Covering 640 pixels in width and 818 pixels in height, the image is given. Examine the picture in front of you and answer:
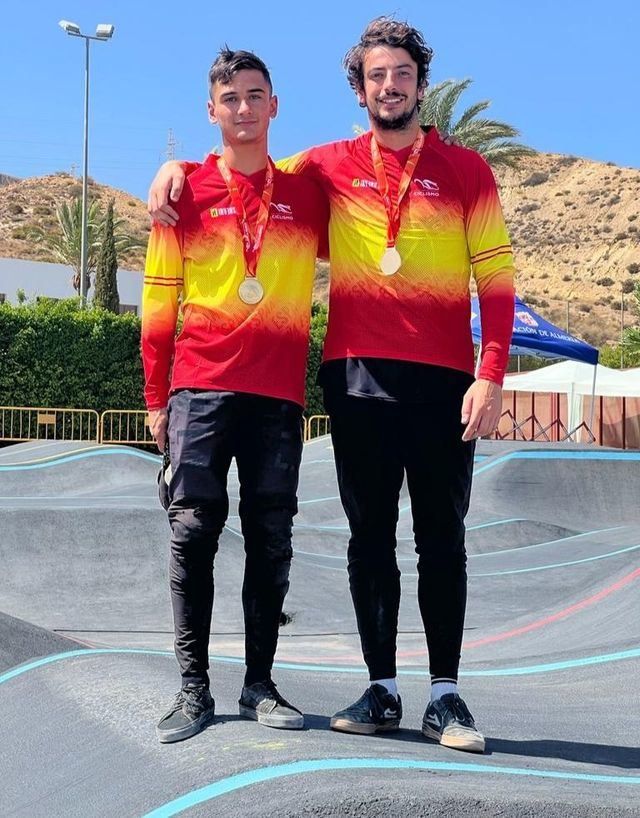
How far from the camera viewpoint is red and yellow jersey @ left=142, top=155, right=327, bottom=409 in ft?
10.4

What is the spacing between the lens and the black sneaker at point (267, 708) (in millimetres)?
3068

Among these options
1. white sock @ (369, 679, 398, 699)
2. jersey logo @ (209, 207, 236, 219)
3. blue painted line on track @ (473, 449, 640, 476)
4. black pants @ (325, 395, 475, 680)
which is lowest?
white sock @ (369, 679, 398, 699)

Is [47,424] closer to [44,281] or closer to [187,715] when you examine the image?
[187,715]

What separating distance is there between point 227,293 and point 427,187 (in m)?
0.74

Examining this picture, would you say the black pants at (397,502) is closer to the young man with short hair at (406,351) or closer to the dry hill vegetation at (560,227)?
the young man with short hair at (406,351)

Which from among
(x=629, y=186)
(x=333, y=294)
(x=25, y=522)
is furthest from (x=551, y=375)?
(x=629, y=186)

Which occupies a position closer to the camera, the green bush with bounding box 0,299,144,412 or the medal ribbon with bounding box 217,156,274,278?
the medal ribbon with bounding box 217,156,274,278

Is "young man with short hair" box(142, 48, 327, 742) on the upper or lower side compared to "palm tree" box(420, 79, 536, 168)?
lower

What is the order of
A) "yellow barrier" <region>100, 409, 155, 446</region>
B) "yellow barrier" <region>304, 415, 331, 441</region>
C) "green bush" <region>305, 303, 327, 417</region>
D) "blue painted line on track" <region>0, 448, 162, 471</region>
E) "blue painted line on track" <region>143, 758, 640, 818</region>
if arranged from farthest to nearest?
"green bush" <region>305, 303, 327, 417</region> → "yellow barrier" <region>100, 409, 155, 446</region> → "yellow barrier" <region>304, 415, 331, 441</region> → "blue painted line on track" <region>0, 448, 162, 471</region> → "blue painted line on track" <region>143, 758, 640, 818</region>

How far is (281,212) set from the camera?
3238mm

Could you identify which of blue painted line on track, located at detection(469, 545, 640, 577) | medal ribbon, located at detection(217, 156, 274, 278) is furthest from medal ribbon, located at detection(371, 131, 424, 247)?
blue painted line on track, located at detection(469, 545, 640, 577)

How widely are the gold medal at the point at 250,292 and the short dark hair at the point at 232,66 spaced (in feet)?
2.14

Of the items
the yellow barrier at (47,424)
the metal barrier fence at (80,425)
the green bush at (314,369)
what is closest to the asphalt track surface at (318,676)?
the metal barrier fence at (80,425)

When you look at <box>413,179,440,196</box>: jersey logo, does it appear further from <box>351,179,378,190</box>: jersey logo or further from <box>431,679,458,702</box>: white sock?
<box>431,679,458,702</box>: white sock
